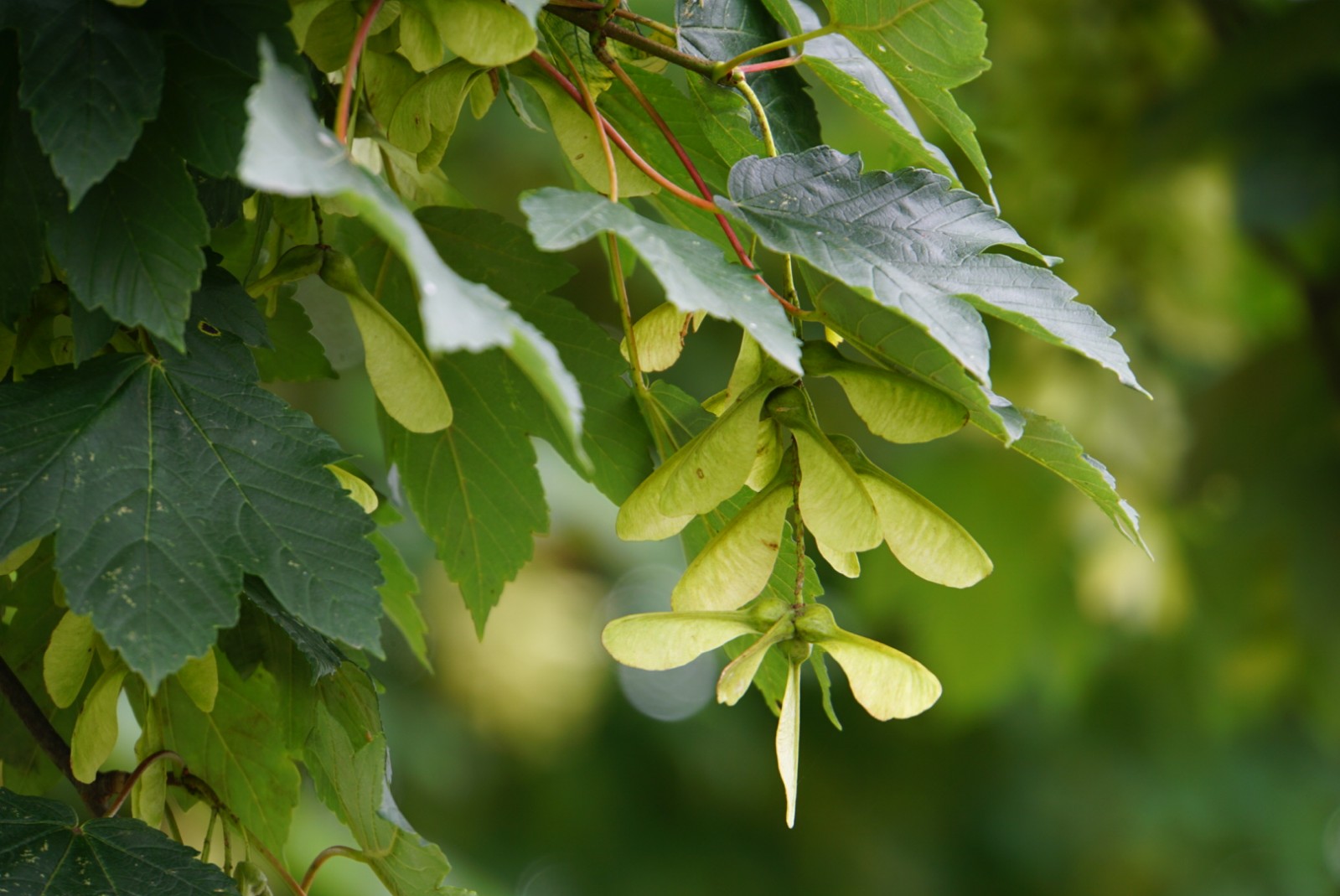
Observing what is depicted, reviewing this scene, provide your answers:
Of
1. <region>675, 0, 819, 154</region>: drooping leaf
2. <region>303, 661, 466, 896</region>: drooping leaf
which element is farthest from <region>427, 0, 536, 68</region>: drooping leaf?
<region>303, 661, 466, 896</region>: drooping leaf

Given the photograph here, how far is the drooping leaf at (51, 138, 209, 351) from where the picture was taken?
0.35 metres

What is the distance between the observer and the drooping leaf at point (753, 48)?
44 centimetres

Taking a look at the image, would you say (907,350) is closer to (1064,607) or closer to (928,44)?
(928,44)

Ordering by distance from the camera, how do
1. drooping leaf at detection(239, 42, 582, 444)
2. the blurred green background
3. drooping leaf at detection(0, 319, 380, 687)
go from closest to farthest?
drooping leaf at detection(239, 42, 582, 444) → drooping leaf at detection(0, 319, 380, 687) → the blurred green background

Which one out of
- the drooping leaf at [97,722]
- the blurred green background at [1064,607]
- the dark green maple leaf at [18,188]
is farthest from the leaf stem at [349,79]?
the blurred green background at [1064,607]

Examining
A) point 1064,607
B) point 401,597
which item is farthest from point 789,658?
point 1064,607

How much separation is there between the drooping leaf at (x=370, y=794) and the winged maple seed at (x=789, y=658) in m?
0.11

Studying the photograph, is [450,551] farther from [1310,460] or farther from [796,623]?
[1310,460]

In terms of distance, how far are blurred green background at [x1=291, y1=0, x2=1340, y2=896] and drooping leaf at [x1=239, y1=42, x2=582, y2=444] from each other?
43 centimetres

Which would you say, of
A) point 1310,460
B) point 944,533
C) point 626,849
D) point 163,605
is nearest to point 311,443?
point 163,605

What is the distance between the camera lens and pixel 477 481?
0.50 m

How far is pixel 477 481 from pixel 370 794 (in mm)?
133

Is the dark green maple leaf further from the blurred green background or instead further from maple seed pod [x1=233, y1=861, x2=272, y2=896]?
the blurred green background

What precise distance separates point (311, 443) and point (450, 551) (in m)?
0.13
